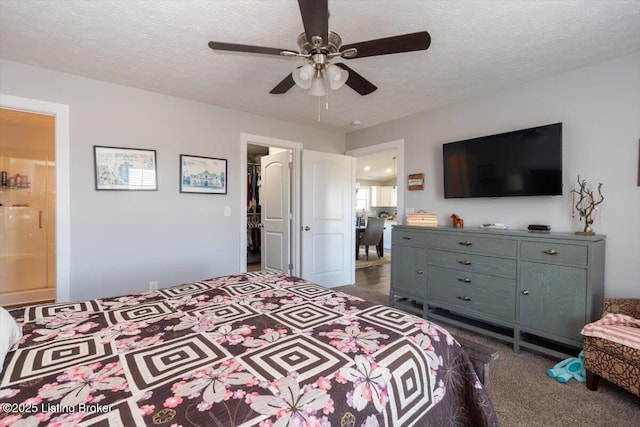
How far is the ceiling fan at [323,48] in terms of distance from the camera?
135 centimetres

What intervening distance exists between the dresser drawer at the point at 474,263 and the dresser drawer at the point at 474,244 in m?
0.05

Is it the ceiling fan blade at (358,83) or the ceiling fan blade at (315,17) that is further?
the ceiling fan blade at (358,83)

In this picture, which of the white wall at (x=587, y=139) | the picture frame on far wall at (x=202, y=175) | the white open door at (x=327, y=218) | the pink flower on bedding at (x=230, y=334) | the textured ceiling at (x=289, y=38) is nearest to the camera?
the pink flower on bedding at (x=230, y=334)

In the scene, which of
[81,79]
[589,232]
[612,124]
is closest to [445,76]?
[612,124]

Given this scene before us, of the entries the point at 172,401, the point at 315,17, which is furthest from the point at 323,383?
the point at 315,17

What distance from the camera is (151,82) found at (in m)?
2.78

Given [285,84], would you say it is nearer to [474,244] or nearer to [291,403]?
[291,403]

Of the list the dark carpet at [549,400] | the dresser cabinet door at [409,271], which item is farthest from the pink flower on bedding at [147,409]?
the dresser cabinet door at [409,271]

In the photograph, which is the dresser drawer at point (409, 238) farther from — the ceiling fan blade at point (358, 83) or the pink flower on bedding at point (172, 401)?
the pink flower on bedding at point (172, 401)

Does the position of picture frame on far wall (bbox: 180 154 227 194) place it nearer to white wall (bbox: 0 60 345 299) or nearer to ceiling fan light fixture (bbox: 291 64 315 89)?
white wall (bbox: 0 60 345 299)

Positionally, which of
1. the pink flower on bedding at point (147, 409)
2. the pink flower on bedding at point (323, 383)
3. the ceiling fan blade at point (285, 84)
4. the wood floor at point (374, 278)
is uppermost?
the ceiling fan blade at point (285, 84)

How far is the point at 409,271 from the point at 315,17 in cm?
261

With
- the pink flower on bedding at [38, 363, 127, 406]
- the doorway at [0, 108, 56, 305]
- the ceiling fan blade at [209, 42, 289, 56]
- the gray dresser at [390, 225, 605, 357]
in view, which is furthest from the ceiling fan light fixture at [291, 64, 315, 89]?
the doorway at [0, 108, 56, 305]

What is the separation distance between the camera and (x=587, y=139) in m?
2.43
